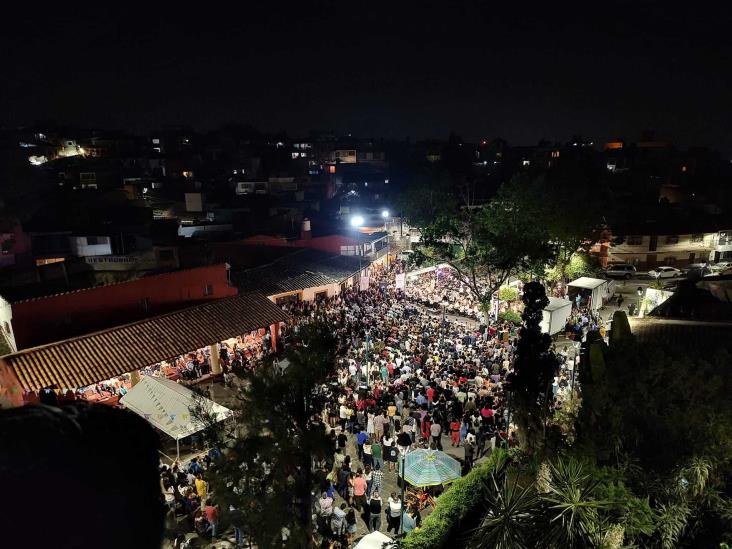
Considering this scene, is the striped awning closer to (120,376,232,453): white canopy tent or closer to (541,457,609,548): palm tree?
(120,376,232,453): white canopy tent

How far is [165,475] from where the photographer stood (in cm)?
1280

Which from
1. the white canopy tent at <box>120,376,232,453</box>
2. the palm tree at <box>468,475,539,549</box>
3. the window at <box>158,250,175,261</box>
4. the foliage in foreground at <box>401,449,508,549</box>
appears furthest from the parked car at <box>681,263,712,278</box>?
the window at <box>158,250,175,261</box>

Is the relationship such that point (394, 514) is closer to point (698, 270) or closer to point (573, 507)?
point (573, 507)

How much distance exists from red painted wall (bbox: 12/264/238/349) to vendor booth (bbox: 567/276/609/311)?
19.4 metres

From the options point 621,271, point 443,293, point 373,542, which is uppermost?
point 373,542

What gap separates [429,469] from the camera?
484 inches

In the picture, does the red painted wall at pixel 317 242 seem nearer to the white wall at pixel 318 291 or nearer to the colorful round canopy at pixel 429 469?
the white wall at pixel 318 291

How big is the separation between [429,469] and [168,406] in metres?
7.89

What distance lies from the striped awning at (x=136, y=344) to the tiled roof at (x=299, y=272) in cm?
391

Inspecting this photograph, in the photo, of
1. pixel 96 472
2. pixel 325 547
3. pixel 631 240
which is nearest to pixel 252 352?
pixel 325 547

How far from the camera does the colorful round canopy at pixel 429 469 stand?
12.1 meters

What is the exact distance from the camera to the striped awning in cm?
1631

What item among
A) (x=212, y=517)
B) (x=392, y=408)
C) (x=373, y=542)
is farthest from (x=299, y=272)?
(x=373, y=542)

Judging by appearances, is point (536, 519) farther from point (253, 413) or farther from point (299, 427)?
point (253, 413)
